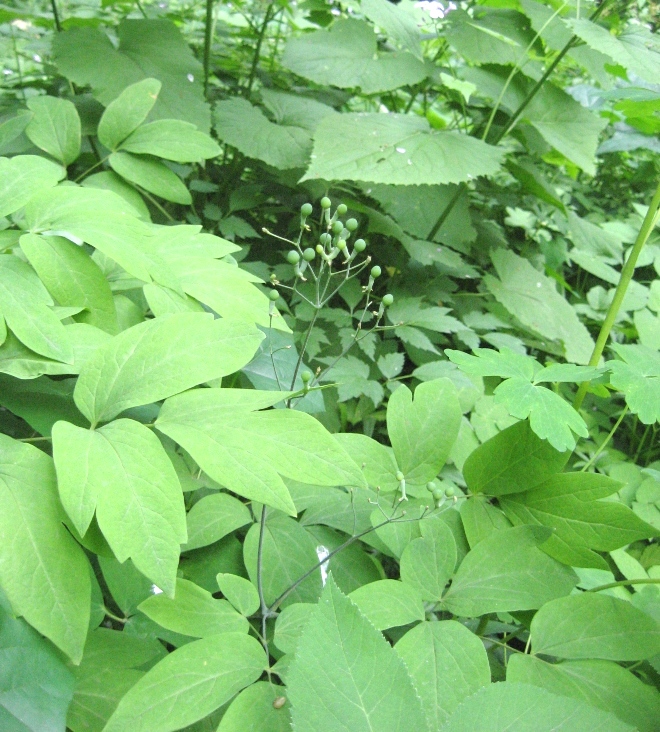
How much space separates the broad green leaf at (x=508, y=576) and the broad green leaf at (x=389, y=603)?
64 millimetres

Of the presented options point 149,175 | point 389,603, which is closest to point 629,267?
point 389,603

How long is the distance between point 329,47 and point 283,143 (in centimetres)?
42

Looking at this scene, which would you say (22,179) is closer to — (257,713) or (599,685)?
(257,713)

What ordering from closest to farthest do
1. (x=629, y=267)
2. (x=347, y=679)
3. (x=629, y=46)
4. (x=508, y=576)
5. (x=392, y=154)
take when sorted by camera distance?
(x=347, y=679), (x=508, y=576), (x=629, y=267), (x=629, y=46), (x=392, y=154)

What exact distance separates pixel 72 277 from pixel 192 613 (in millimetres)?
468

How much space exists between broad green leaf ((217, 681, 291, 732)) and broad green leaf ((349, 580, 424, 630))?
5.4 inches

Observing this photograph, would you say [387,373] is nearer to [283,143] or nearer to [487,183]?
[283,143]

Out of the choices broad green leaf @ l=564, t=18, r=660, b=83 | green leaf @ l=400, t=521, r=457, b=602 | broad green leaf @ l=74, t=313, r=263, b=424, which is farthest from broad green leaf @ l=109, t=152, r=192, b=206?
broad green leaf @ l=564, t=18, r=660, b=83

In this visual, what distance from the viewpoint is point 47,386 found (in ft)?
2.61

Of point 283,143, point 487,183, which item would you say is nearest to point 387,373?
point 283,143

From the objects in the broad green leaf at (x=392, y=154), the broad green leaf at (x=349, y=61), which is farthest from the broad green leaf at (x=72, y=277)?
the broad green leaf at (x=349, y=61)

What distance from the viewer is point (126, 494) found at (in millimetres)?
592

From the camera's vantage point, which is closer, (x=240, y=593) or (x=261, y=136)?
(x=240, y=593)

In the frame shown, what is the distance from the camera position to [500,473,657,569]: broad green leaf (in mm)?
821
